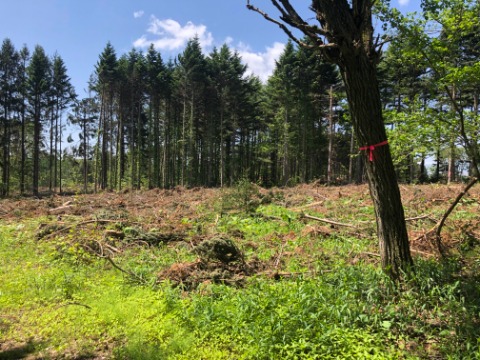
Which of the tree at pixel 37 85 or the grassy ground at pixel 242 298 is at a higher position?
the tree at pixel 37 85

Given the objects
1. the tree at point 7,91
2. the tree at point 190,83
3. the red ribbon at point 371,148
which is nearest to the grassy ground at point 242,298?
Answer: the red ribbon at point 371,148

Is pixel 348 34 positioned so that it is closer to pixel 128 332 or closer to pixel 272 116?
pixel 128 332

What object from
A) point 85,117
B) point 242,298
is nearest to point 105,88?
point 85,117

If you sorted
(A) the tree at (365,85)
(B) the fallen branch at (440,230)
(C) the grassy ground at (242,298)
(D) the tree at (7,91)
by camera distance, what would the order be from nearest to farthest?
(C) the grassy ground at (242,298) → (A) the tree at (365,85) → (B) the fallen branch at (440,230) → (D) the tree at (7,91)

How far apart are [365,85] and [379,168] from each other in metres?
1.19

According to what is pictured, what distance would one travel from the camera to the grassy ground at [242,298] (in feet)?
11.9

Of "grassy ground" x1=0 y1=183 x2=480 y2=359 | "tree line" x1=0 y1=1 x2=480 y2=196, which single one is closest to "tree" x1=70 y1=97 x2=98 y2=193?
"tree line" x1=0 y1=1 x2=480 y2=196

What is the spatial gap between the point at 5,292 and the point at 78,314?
6.18 ft

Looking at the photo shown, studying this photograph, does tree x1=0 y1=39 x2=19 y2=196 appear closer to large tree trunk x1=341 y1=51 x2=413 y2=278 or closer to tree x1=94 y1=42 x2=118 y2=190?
tree x1=94 y1=42 x2=118 y2=190

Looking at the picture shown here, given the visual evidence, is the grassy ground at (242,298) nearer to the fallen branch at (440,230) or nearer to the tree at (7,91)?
the fallen branch at (440,230)

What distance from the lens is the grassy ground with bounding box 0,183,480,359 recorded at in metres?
3.62

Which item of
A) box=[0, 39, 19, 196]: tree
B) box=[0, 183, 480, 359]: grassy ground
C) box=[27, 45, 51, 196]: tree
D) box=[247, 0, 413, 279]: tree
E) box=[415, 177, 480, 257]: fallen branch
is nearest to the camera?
box=[0, 183, 480, 359]: grassy ground

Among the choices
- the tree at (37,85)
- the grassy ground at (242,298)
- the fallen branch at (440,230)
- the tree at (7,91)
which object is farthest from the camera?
the tree at (37,85)

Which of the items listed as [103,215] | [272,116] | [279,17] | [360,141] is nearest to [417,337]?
[360,141]
